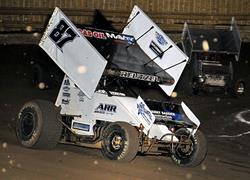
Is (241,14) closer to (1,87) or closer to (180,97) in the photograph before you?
(180,97)

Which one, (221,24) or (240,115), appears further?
(221,24)

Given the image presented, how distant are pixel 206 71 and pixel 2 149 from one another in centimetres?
999

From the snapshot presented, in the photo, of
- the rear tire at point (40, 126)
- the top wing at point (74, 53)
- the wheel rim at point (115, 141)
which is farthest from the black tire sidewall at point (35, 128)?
the wheel rim at point (115, 141)

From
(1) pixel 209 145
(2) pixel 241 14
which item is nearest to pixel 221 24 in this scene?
(2) pixel 241 14

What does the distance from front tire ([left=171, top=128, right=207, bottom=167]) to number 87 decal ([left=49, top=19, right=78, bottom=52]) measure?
2.46 metres

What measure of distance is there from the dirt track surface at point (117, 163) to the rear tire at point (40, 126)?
0.46 feet

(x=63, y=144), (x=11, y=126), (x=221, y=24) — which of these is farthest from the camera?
→ (x=221, y=24)

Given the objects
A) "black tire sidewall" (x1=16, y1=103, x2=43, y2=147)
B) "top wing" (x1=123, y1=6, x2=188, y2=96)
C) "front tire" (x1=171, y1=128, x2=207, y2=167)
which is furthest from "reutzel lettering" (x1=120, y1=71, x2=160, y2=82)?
"black tire sidewall" (x1=16, y1=103, x2=43, y2=147)

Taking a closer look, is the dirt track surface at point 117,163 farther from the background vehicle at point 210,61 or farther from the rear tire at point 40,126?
the background vehicle at point 210,61

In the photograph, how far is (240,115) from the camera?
16.7 m

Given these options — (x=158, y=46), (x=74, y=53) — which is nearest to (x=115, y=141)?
(x=74, y=53)

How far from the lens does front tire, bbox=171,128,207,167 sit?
10312 mm

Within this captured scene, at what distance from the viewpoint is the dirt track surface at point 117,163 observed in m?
8.80

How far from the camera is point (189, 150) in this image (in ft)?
34.4
